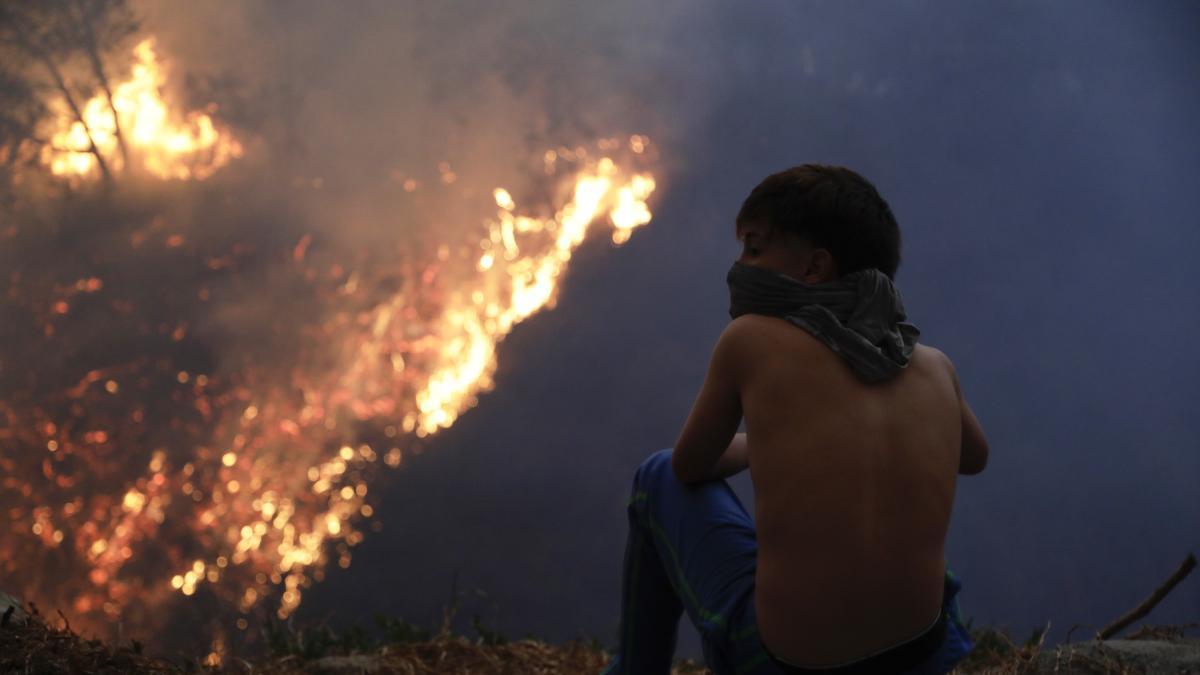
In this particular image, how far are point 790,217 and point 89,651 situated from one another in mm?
3227

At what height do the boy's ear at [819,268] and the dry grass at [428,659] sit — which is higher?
the boy's ear at [819,268]

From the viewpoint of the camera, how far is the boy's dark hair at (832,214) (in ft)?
7.95

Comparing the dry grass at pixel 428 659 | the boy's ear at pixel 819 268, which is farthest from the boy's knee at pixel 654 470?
the dry grass at pixel 428 659

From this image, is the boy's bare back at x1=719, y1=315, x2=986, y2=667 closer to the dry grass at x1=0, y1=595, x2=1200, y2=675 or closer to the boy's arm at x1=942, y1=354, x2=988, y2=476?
the boy's arm at x1=942, y1=354, x2=988, y2=476

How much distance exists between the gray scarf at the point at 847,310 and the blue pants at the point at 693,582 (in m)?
0.49

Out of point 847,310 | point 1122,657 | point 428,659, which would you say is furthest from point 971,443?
point 428,659

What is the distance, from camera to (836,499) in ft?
7.14

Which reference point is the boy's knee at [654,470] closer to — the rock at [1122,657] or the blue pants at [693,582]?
the blue pants at [693,582]

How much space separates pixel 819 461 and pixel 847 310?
1.24ft

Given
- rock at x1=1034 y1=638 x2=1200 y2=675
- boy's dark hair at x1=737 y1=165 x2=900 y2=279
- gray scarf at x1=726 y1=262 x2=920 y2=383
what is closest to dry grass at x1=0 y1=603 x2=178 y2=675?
gray scarf at x1=726 y1=262 x2=920 y2=383

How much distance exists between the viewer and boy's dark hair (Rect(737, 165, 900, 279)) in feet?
7.95

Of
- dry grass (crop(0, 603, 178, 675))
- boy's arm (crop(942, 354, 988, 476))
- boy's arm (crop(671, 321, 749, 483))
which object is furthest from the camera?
dry grass (crop(0, 603, 178, 675))

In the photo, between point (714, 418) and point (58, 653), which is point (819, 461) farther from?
point (58, 653)

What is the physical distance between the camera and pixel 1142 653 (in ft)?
13.2
